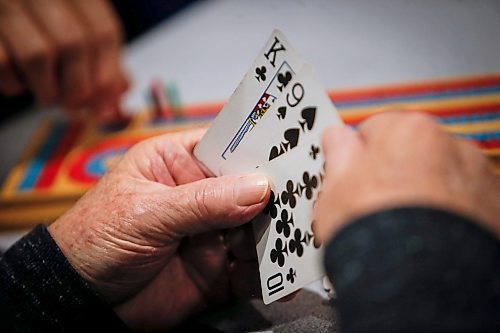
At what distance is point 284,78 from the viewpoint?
758 millimetres

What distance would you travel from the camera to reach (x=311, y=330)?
78 centimetres

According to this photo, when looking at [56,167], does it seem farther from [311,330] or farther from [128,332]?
[311,330]

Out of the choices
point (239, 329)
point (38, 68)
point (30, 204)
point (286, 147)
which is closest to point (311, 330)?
point (239, 329)

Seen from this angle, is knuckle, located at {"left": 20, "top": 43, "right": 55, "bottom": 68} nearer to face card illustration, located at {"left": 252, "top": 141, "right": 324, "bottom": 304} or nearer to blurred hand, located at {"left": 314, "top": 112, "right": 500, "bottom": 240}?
face card illustration, located at {"left": 252, "top": 141, "right": 324, "bottom": 304}

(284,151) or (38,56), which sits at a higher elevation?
(38,56)

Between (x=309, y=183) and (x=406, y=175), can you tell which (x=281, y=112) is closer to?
(x=309, y=183)

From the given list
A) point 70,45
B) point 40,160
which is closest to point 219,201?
point 40,160

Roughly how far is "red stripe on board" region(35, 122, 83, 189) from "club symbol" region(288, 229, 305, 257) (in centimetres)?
87

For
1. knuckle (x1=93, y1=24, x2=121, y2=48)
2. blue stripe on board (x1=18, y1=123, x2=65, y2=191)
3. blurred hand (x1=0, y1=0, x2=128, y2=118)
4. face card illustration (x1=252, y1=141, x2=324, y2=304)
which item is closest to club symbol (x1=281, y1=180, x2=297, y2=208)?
face card illustration (x1=252, y1=141, x2=324, y2=304)

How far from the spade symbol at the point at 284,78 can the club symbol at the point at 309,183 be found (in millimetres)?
129

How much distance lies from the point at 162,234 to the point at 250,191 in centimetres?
16

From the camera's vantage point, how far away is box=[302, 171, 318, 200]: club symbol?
29.2 inches

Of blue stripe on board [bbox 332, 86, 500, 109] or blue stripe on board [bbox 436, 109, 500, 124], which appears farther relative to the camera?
blue stripe on board [bbox 332, 86, 500, 109]

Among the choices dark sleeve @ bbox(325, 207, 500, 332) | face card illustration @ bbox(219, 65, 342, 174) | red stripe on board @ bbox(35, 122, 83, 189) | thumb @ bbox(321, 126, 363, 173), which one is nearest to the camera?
dark sleeve @ bbox(325, 207, 500, 332)
